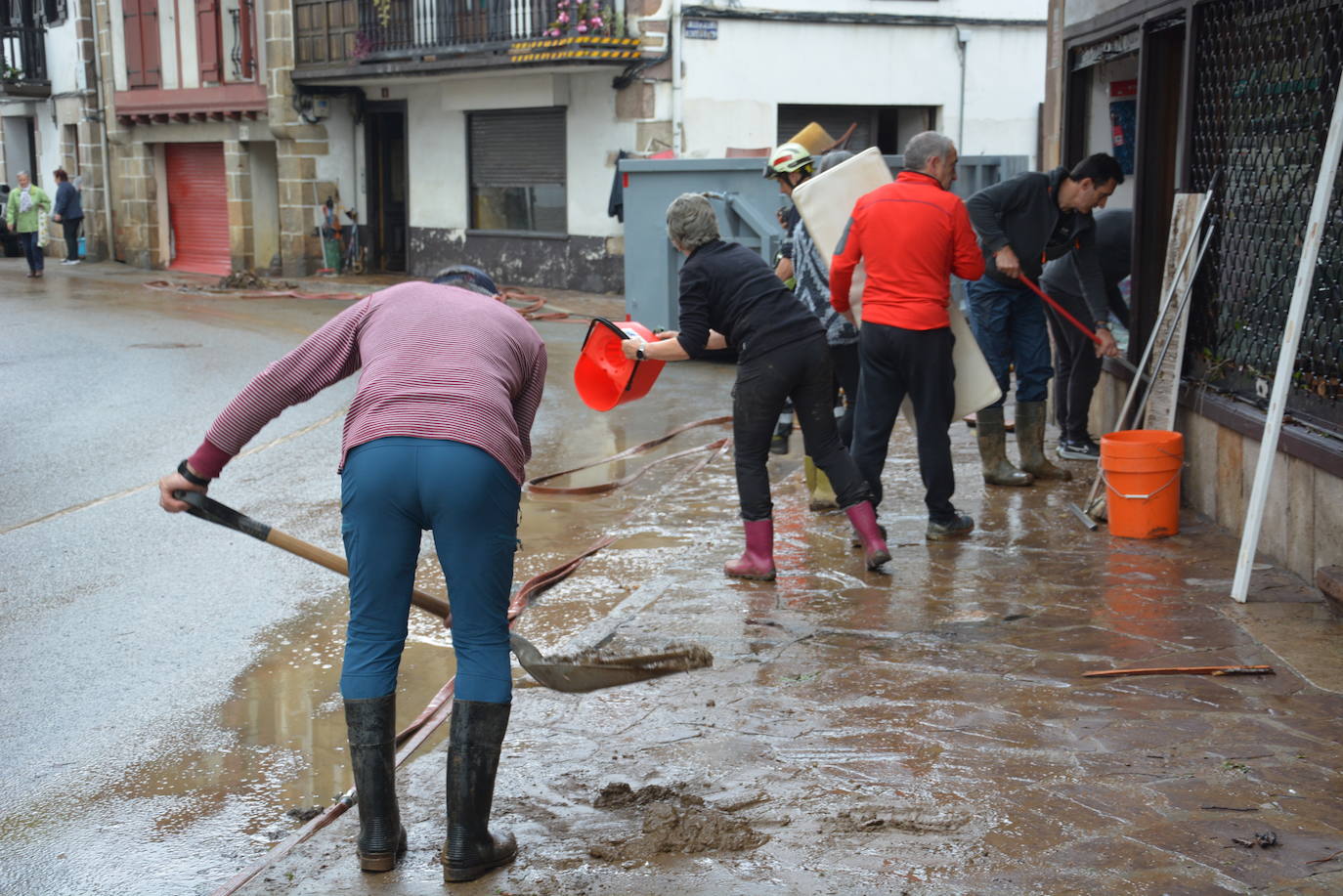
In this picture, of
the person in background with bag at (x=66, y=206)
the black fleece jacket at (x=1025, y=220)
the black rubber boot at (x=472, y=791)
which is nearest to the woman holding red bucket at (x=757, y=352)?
the black fleece jacket at (x=1025, y=220)

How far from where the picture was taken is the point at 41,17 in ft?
108

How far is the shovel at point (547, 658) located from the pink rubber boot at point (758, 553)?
1124 mm

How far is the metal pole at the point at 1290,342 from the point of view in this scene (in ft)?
17.7

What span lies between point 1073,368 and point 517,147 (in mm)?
15669

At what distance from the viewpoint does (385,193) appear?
26172 millimetres

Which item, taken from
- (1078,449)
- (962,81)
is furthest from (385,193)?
(1078,449)

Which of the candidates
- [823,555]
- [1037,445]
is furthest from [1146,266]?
→ [823,555]

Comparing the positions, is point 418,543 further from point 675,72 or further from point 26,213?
point 26,213

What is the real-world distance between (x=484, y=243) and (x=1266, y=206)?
59.1 feet

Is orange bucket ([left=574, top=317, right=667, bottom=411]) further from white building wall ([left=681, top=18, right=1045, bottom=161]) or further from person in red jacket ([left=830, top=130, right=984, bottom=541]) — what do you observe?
white building wall ([left=681, top=18, right=1045, bottom=161])

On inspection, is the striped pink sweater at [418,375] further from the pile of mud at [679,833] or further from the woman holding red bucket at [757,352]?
the woman holding red bucket at [757,352]

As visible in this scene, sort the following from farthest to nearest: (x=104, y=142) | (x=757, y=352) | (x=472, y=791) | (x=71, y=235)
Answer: (x=104, y=142) < (x=71, y=235) < (x=757, y=352) < (x=472, y=791)

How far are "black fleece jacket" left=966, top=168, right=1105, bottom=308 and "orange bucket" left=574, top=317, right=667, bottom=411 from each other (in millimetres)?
2475

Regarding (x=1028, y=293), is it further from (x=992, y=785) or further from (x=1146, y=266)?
(x=992, y=785)
